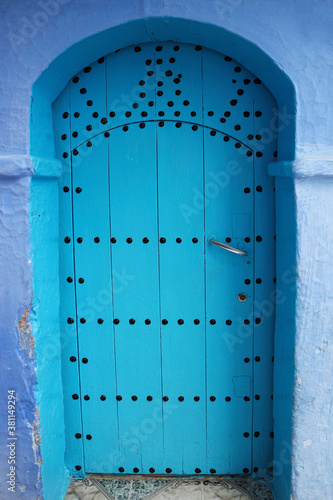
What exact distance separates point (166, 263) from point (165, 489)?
1136 millimetres

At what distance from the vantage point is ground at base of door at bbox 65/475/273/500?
7.42ft

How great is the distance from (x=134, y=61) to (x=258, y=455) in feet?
6.58

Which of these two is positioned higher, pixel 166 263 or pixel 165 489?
pixel 166 263

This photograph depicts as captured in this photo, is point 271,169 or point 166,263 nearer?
point 271,169

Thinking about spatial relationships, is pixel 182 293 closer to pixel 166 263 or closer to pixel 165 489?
pixel 166 263

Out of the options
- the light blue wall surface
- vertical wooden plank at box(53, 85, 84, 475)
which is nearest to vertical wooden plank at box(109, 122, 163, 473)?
vertical wooden plank at box(53, 85, 84, 475)

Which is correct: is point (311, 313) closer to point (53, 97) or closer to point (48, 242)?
point (48, 242)

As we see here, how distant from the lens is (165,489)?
231 cm

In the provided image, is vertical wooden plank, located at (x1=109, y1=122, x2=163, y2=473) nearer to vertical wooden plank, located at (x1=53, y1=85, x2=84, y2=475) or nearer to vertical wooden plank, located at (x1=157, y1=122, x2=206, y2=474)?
vertical wooden plank, located at (x1=157, y1=122, x2=206, y2=474)

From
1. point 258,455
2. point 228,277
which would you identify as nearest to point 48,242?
point 228,277

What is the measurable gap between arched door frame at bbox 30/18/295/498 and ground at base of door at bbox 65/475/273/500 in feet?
0.62

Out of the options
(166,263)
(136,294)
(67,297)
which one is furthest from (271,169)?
(67,297)

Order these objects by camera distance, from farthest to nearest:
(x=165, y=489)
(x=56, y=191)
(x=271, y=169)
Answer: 1. (x=165, y=489)
2. (x=56, y=191)
3. (x=271, y=169)

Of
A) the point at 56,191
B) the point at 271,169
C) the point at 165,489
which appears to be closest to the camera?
the point at 271,169
